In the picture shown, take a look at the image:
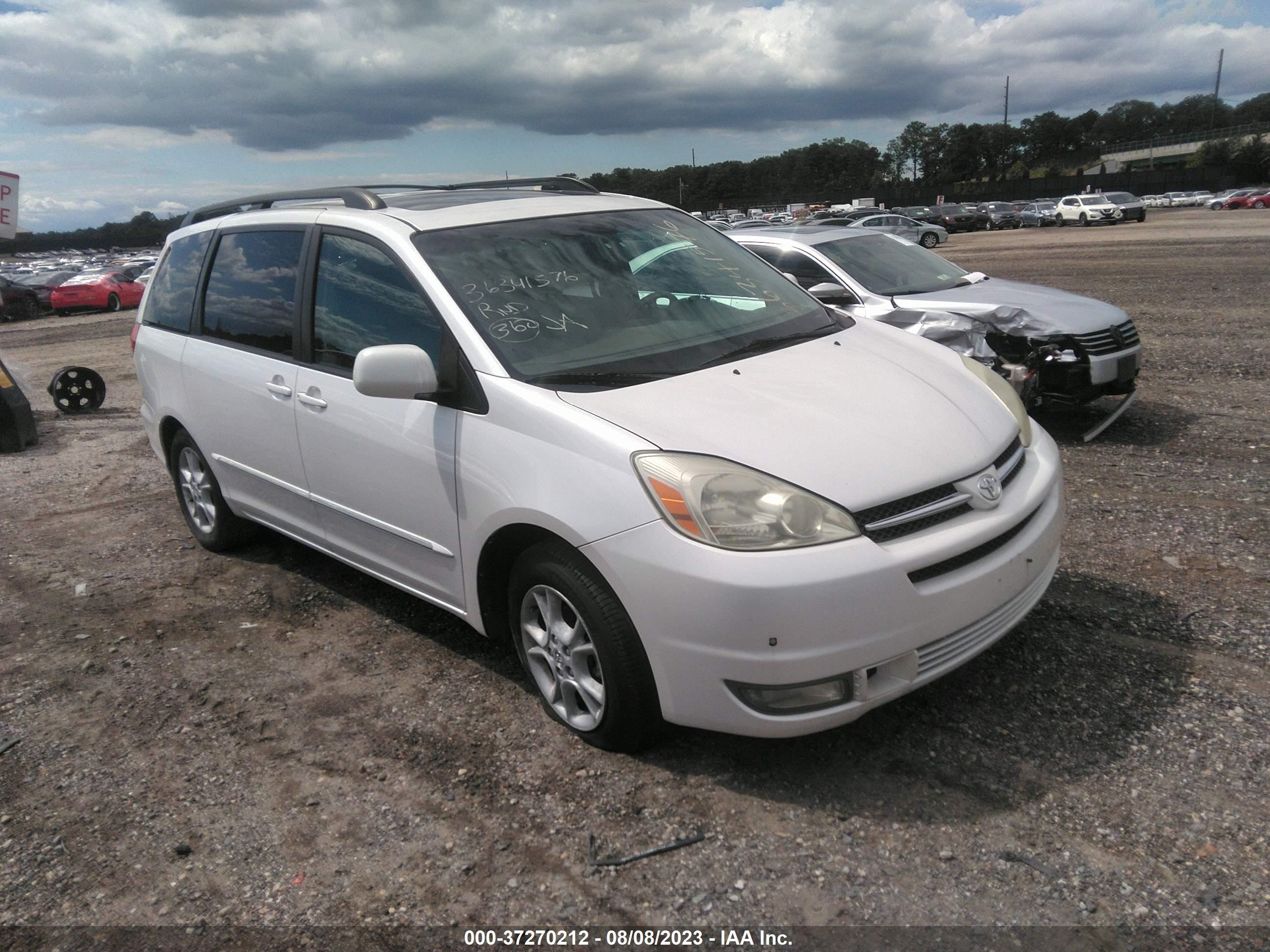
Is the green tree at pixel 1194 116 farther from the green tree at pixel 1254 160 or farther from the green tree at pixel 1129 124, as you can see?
the green tree at pixel 1254 160

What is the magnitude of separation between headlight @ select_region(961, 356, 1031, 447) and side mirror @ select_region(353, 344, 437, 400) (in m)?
2.18

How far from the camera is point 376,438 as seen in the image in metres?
3.66

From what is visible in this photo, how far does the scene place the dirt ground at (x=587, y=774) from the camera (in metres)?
2.55

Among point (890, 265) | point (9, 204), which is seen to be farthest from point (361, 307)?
point (9, 204)

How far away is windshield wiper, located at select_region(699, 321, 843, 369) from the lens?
137 inches

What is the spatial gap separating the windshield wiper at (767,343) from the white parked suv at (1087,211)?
47.6m

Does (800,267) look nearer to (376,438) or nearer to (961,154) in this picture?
(376,438)

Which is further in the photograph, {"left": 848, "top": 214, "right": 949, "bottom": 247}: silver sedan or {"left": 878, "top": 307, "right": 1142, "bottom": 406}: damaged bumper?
{"left": 848, "top": 214, "right": 949, "bottom": 247}: silver sedan

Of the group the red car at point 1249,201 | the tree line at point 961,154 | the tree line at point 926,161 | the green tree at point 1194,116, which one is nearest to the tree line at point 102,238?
the tree line at point 926,161

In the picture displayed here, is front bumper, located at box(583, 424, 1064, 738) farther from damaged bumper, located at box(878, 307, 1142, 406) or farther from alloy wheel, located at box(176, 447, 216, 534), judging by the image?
damaged bumper, located at box(878, 307, 1142, 406)

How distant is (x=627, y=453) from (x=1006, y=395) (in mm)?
1792

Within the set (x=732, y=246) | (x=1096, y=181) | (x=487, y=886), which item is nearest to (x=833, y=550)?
(x=487, y=886)

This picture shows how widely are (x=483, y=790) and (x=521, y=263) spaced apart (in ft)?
6.44

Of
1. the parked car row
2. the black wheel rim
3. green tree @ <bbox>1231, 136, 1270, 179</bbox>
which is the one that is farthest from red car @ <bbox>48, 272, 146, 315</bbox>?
green tree @ <bbox>1231, 136, 1270, 179</bbox>
